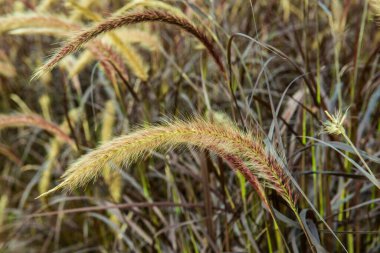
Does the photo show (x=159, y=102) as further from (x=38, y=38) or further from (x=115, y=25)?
(x=38, y=38)

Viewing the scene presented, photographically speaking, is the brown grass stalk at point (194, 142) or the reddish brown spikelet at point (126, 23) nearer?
the brown grass stalk at point (194, 142)

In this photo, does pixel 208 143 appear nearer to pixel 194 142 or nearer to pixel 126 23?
pixel 194 142

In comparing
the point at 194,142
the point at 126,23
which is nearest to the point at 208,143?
the point at 194,142

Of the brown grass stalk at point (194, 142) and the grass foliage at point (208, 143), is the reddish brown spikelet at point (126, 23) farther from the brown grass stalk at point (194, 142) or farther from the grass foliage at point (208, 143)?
the brown grass stalk at point (194, 142)

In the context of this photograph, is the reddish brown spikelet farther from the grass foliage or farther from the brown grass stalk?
the brown grass stalk

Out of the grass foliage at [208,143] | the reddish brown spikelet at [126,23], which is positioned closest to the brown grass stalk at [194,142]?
the grass foliage at [208,143]

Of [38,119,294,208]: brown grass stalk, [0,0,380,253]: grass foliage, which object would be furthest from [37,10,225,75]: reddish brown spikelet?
[38,119,294,208]: brown grass stalk

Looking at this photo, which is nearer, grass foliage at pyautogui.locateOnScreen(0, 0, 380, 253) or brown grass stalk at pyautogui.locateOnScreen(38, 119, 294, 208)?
brown grass stalk at pyautogui.locateOnScreen(38, 119, 294, 208)

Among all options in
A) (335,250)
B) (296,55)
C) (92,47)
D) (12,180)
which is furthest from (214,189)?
(12,180)

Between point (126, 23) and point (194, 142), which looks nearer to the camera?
point (194, 142)

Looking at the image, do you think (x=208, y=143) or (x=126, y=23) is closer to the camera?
(x=208, y=143)

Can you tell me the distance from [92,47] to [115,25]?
69cm

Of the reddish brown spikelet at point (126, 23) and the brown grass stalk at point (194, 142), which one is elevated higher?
the reddish brown spikelet at point (126, 23)

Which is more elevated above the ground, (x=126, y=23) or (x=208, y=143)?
(x=126, y=23)
